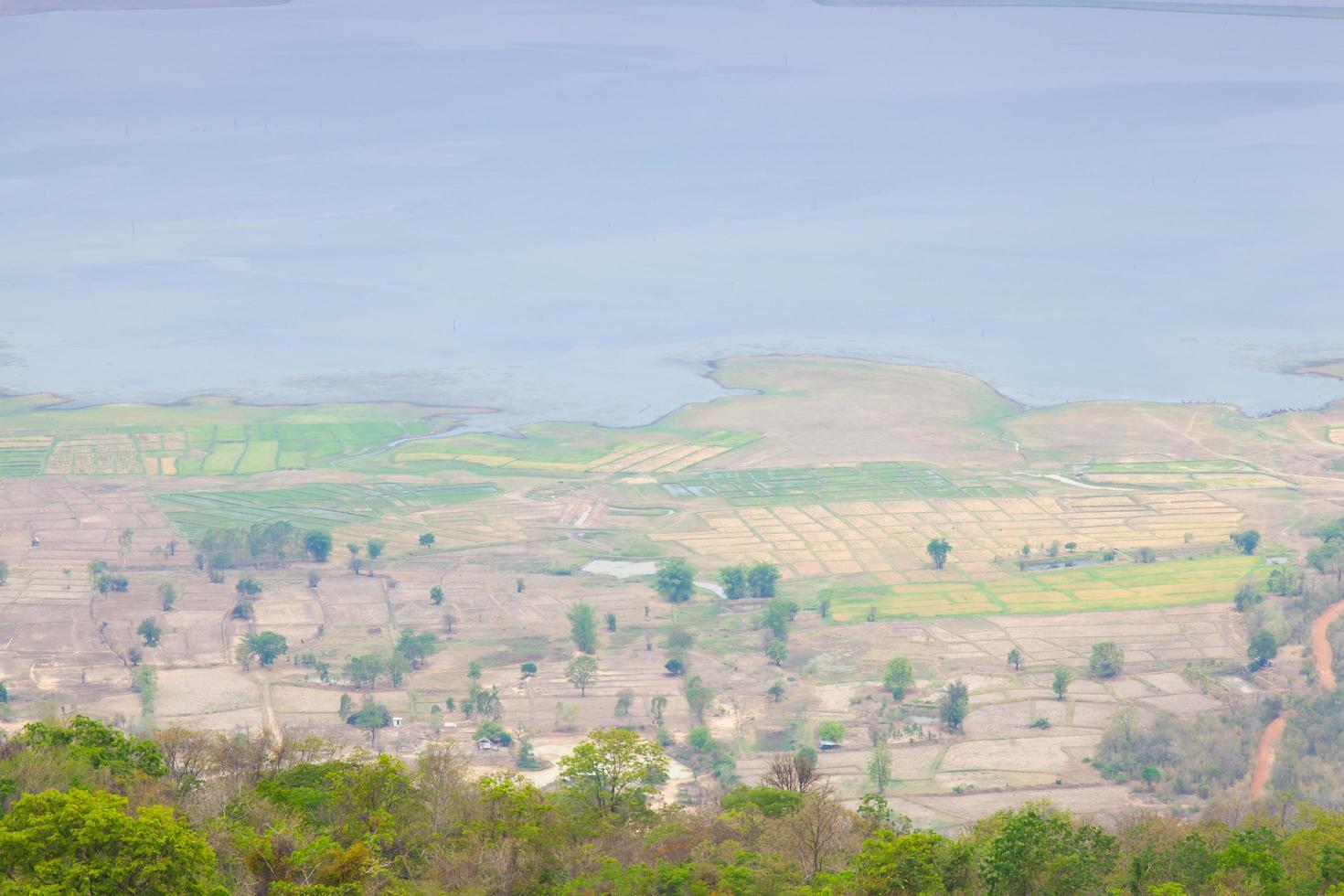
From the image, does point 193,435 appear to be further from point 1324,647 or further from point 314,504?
point 1324,647

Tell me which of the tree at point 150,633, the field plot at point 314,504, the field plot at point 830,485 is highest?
the field plot at point 830,485

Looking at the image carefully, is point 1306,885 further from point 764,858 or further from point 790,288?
point 790,288

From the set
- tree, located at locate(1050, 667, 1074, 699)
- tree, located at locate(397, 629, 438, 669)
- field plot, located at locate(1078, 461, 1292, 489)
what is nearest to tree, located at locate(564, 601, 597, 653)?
tree, located at locate(397, 629, 438, 669)

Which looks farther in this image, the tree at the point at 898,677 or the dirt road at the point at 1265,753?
the tree at the point at 898,677

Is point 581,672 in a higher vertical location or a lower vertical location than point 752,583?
lower

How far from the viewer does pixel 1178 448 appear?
77438mm

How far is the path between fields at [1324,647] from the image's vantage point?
53.9 metres

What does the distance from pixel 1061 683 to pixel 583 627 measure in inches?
526

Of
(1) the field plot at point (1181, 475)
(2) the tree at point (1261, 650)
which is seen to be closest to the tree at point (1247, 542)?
(1) the field plot at point (1181, 475)

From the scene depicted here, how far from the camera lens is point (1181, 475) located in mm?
73562

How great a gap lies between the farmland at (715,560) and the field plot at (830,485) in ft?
0.65

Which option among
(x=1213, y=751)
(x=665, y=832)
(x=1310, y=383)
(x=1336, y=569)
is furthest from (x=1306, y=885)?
(x=1310, y=383)

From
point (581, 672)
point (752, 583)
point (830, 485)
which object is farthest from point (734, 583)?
point (830, 485)

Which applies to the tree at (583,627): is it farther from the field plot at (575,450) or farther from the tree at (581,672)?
the field plot at (575,450)
